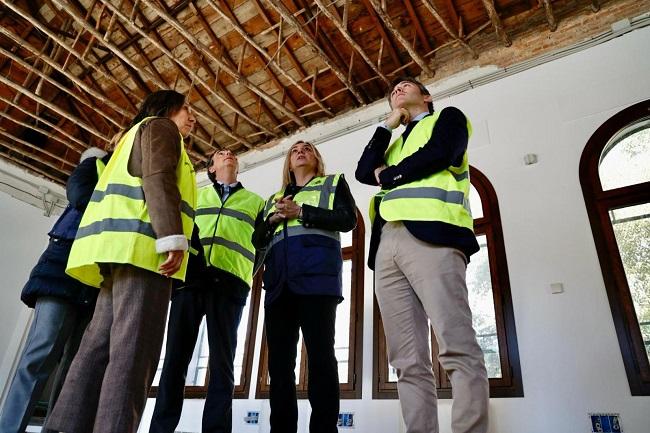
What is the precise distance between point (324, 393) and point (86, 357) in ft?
2.70

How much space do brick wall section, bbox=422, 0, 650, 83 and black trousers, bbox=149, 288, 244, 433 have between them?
334cm

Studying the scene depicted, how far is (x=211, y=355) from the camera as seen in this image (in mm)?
1901

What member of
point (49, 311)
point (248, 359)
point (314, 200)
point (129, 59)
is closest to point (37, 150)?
point (129, 59)

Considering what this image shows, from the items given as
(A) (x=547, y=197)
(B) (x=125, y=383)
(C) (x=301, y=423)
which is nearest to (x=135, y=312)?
(B) (x=125, y=383)

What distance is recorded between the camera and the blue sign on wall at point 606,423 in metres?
2.24

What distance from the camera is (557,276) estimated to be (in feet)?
8.96

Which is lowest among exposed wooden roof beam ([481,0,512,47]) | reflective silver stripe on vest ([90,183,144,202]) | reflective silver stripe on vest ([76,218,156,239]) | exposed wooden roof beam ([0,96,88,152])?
reflective silver stripe on vest ([76,218,156,239])

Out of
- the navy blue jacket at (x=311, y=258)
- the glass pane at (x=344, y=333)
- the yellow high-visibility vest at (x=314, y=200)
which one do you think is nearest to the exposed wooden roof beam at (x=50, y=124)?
the glass pane at (x=344, y=333)

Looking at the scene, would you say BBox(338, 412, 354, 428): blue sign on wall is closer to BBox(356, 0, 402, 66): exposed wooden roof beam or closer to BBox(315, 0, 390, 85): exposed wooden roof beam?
BBox(315, 0, 390, 85): exposed wooden roof beam

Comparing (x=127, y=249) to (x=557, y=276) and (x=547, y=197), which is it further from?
(x=547, y=197)

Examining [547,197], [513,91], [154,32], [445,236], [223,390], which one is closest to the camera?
[445,236]

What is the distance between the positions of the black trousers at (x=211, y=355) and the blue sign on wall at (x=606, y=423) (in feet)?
6.44

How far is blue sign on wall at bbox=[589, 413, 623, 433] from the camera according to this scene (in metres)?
2.24

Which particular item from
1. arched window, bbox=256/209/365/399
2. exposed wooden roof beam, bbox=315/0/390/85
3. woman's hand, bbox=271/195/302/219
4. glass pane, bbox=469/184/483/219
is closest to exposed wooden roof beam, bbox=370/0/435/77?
exposed wooden roof beam, bbox=315/0/390/85
